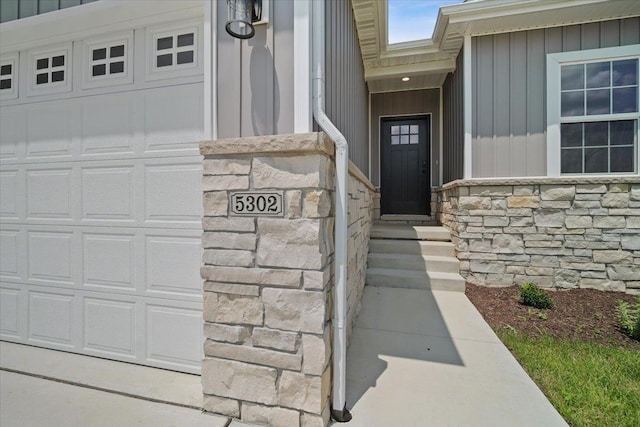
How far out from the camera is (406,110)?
20.1ft

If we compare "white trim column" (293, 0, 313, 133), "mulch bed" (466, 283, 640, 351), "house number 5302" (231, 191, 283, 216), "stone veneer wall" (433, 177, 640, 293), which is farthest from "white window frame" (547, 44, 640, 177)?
"house number 5302" (231, 191, 283, 216)

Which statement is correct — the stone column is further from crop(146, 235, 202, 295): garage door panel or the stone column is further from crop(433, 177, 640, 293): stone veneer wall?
crop(433, 177, 640, 293): stone veneer wall

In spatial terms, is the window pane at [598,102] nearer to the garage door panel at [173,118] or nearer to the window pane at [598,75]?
the window pane at [598,75]

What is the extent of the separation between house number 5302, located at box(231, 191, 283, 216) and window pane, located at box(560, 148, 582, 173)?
13.3ft

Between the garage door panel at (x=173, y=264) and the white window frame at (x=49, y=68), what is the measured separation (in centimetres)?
151

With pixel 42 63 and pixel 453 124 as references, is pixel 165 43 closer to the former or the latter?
pixel 42 63

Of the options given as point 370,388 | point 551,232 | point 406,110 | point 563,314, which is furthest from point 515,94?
point 370,388

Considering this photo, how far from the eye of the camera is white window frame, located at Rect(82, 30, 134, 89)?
7.70 ft

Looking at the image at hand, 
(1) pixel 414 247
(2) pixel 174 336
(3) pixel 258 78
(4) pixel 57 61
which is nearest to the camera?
(3) pixel 258 78

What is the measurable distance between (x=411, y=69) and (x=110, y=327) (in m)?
5.33

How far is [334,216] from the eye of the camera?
181 centimetres

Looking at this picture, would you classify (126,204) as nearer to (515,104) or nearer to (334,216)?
(334,216)

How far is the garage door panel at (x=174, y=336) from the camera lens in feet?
7.19

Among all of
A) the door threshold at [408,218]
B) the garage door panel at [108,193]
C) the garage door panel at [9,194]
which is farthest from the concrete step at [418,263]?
the garage door panel at [9,194]
